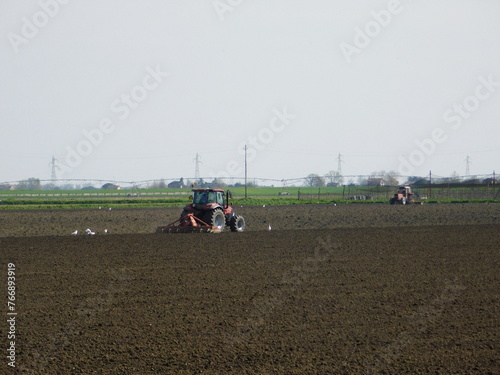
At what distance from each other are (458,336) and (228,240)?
1429 centimetres

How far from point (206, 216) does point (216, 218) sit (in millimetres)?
468

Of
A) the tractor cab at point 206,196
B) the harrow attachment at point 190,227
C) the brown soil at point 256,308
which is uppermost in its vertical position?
the tractor cab at point 206,196

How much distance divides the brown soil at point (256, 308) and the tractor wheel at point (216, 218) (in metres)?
4.81

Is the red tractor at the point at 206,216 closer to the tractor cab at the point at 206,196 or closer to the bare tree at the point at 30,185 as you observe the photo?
the tractor cab at the point at 206,196

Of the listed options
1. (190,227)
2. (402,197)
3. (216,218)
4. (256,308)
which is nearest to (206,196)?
(216,218)

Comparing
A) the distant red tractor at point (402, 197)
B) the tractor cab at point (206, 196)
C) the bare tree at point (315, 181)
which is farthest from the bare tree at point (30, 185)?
the tractor cab at point (206, 196)

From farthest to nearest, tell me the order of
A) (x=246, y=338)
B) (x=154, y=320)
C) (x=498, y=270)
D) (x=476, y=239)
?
1. (x=476, y=239)
2. (x=498, y=270)
3. (x=154, y=320)
4. (x=246, y=338)

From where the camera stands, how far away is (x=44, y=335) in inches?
361

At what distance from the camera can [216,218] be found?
85.7ft

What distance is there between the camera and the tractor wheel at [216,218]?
84.2 feet

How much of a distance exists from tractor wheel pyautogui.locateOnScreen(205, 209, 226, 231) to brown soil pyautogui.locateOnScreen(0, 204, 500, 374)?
15.8 feet

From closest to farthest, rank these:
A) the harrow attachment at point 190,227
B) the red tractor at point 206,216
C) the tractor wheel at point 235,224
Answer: the harrow attachment at point 190,227 → the red tractor at point 206,216 → the tractor wheel at point 235,224

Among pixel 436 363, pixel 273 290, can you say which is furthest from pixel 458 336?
pixel 273 290

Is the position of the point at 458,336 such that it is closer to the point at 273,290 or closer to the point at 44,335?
the point at 273,290
